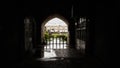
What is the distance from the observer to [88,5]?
961 cm

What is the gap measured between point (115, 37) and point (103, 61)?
5.67 feet

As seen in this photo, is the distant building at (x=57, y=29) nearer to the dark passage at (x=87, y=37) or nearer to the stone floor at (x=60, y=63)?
the dark passage at (x=87, y=37)

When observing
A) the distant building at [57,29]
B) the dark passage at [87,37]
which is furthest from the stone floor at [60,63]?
the distant building at [57,29]

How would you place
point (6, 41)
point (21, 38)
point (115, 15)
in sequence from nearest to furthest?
1. point (115, 15)
2. point (6, 41)
3. point (21, 38)

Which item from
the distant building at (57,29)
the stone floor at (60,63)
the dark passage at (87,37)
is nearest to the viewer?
the dark passage at (87,37)

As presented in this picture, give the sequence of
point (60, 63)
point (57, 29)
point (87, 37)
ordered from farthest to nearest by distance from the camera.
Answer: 1. point (57, 29)
2. point (87, 37)
3. point (60, 63)

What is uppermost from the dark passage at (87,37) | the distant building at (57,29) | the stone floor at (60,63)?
the distant building at (57,29)

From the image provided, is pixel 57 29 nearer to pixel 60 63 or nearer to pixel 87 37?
pixel 87 37

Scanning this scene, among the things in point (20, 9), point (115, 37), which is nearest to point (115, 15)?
point (115, 37)

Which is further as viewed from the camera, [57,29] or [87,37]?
[57,29]

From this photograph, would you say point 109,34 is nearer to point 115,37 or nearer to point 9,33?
point 115,37

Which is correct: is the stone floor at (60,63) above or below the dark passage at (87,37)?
below

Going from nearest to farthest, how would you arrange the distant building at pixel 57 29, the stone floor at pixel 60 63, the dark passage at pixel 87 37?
the dark passage at pixel 87 37 < the stone floor at pixel 60 63 < the distant building at pixel 57 29

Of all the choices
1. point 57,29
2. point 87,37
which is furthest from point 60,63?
point 57,29
